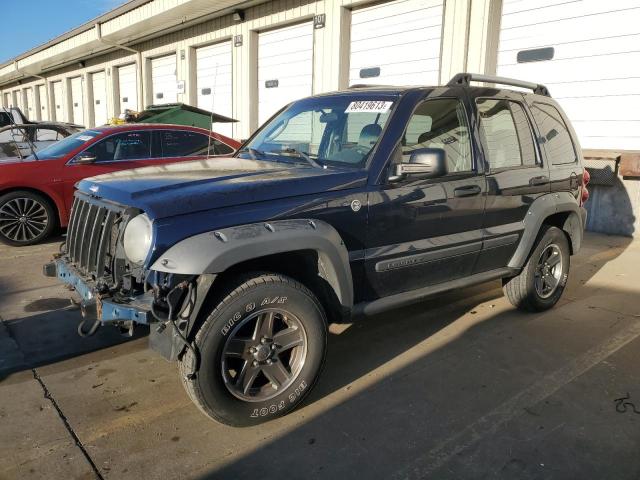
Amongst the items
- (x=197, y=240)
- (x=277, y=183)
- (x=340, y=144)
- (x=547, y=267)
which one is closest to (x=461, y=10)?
(x=547, y=267)

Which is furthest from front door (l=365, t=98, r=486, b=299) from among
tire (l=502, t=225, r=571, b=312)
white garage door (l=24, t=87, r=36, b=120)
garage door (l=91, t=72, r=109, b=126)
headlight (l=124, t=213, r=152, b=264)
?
white garage door (l=24, t=87, r=36, b=120)

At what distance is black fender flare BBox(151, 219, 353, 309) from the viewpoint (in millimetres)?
2668

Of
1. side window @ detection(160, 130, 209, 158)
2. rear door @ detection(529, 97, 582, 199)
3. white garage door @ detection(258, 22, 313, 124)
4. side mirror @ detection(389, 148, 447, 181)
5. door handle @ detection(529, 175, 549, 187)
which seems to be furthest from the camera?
white garage door @ detection(258, 22, 313, 124)

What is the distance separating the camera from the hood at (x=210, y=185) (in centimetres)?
283

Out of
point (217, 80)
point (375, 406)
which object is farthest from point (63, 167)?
point (217, 80)

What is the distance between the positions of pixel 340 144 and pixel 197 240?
4.83 ft

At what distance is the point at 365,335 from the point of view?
14.4 ft

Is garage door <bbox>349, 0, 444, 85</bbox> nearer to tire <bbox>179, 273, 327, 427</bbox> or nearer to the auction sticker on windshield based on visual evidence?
the auction sticker on windshield

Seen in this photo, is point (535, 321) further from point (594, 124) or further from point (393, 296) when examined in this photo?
point (594, 124)

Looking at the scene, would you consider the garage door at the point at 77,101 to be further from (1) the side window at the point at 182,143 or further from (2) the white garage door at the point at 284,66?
(1) the side window at the point at 182,143

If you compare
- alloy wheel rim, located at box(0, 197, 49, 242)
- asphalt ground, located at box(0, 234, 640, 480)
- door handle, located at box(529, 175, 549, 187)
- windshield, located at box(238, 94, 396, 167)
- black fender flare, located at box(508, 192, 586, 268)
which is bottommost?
asphalt ground, located at box(0, 234, 640, 480)

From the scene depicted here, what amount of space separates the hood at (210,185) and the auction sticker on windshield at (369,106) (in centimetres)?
60

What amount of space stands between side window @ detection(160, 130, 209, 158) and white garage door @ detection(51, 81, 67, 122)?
Result: 81.4 ft

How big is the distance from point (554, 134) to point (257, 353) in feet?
11.5
